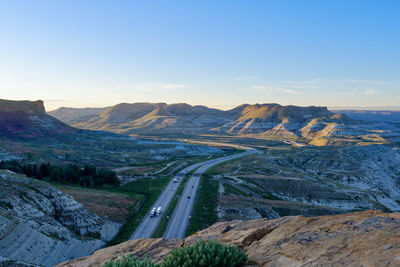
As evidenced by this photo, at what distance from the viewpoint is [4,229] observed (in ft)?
82.8

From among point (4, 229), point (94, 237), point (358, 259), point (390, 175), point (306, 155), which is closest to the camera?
point (358, 259)

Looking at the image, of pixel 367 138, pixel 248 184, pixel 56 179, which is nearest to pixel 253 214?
pixel 248 184

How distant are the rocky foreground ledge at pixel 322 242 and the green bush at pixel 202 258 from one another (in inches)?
37.5

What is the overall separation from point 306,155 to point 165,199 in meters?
91.2

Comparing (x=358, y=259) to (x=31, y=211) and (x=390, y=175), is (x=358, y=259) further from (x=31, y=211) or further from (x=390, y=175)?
(x=390, y=175)

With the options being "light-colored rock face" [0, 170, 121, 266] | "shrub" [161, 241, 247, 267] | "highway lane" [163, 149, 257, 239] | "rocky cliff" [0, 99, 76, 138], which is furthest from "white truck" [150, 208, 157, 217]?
"rocky cliff" [0, 99, 76, 138]

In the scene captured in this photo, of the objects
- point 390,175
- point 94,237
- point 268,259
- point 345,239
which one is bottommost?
point 390,175

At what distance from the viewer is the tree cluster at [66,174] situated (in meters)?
62.8

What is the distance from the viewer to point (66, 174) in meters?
65.4

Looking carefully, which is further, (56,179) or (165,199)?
(56,179)

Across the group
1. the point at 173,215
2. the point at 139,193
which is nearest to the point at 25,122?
the point at 139,193

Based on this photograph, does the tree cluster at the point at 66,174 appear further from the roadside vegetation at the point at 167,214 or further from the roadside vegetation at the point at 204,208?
the roadside vegetation at the point at 204,208

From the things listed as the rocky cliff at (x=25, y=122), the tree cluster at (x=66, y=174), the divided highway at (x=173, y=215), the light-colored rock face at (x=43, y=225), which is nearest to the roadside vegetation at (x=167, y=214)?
the divided highway at (x=173, y=215)

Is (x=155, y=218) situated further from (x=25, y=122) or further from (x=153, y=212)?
(x=25, y=122)
